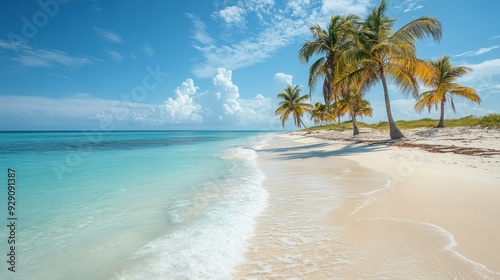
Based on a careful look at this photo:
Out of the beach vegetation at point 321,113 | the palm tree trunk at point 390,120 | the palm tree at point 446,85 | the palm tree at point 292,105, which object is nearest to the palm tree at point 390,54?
the palm tree trunk at point 390,120

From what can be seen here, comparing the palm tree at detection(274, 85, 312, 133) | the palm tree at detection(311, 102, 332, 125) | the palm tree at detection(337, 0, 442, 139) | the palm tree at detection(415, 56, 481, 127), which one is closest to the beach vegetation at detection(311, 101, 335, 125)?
the palm tree at detection(311, 102, 332, 125)

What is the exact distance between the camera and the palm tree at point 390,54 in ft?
48.7

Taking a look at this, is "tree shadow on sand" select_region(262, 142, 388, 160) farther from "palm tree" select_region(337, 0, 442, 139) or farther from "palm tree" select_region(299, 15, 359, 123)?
"palm tree" select_region(299, 15, 359, 123)

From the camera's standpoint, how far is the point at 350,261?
2543 millimetres

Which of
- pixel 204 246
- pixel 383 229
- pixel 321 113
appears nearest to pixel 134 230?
pixel 204 246

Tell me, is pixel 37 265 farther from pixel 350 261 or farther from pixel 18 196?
pixel 18 196

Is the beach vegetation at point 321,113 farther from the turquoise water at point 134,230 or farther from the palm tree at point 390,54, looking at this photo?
the turquoise water at point 134,230

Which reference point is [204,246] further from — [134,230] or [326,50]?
[326,50]

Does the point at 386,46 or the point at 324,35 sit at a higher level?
the point at 324,35

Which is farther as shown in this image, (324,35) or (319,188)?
(324,35)

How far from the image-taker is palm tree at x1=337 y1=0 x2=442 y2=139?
14844mm

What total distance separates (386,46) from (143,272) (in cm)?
1730

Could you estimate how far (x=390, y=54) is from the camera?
15609 millimetres

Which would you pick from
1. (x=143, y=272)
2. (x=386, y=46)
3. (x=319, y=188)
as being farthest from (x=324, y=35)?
(x=143, y=272)
